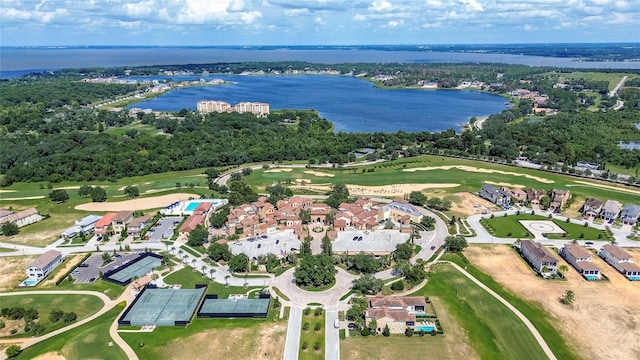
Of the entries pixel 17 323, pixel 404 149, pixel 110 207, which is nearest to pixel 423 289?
pixel 17 323

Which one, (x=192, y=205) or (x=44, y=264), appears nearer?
(x=44, y=264)

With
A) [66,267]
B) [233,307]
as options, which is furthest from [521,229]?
[66,267]

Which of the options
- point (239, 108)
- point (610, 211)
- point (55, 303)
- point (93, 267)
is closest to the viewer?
point (55, 303)

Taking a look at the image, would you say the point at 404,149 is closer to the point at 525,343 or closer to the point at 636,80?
the point at 525,343

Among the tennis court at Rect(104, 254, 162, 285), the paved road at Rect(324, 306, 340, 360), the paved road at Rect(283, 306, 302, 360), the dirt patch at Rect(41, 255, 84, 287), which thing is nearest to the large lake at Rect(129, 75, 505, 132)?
the tennis court at Rect(104, 254, 162, 285)

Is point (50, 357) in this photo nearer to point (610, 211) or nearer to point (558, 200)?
point (558, 200)

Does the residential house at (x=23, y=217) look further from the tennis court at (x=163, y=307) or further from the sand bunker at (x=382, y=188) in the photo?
the sand bunker at (x=382, y=188)
